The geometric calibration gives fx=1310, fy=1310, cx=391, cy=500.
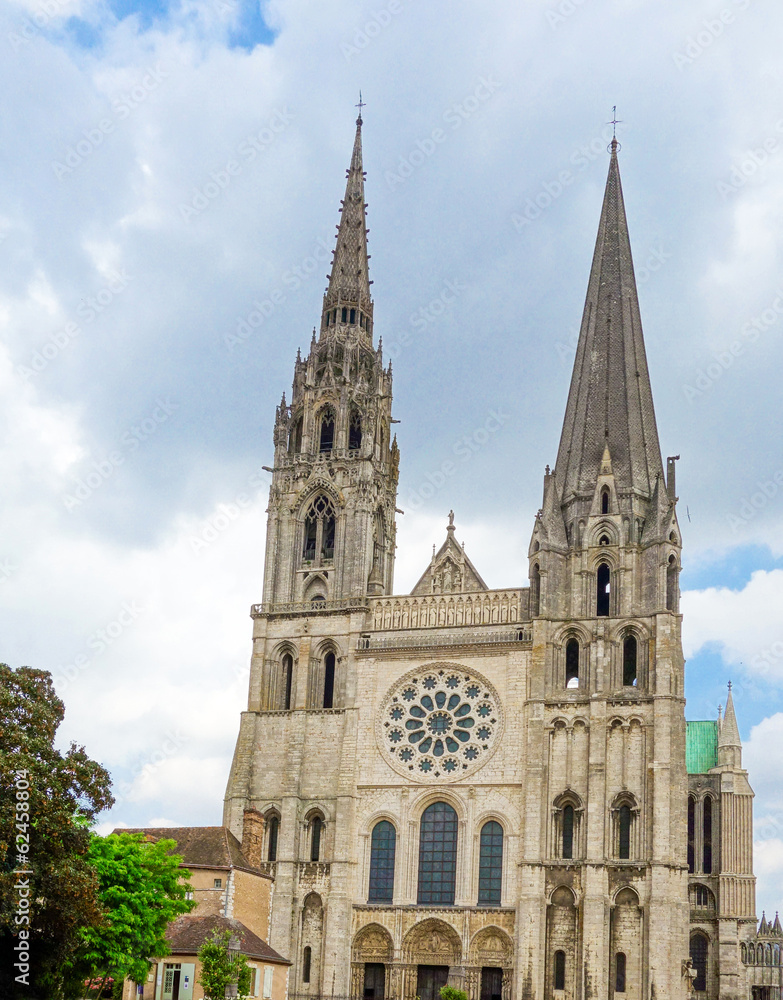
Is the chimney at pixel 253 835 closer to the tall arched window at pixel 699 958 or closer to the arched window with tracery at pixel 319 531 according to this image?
the arched window with tracery at pixel 319 531

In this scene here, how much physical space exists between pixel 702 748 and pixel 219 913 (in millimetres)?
31596

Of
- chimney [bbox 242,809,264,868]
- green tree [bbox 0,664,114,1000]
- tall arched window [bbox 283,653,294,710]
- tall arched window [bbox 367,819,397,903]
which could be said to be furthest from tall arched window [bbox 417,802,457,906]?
green tree [bbox 0,664,114,1000]

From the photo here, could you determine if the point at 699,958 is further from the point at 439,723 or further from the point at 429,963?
the point at 439,723

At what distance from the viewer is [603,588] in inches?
2255

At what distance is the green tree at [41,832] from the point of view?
102ft

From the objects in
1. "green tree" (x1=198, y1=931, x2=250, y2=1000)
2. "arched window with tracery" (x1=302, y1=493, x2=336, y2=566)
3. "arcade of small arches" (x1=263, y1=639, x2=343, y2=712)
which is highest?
"arched window with tracery" (x1=302, y1=493, x2=336, y2=566)

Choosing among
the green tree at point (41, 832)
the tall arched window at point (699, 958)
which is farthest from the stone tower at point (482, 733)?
the green tree at point (41, 832)

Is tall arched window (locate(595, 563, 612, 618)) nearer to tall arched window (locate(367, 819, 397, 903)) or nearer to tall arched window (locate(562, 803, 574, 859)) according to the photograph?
tall arched window (locate(562, 803, 574, 859))

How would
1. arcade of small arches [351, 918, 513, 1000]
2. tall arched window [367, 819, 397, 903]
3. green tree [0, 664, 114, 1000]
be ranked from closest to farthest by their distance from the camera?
green tree [0, 664, 114, 1000], arcade of small arches [351, 918, 513, 1000], tall arched window [367, 819, 397, 903]

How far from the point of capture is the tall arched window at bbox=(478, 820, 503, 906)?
52312 mm

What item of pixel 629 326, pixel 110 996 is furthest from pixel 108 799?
pixel 629 326

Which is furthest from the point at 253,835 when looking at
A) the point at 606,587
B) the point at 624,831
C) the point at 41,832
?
the point at 41,832

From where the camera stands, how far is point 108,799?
34.9 m

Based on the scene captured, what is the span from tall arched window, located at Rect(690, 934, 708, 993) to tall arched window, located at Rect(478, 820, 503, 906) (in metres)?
17.0
